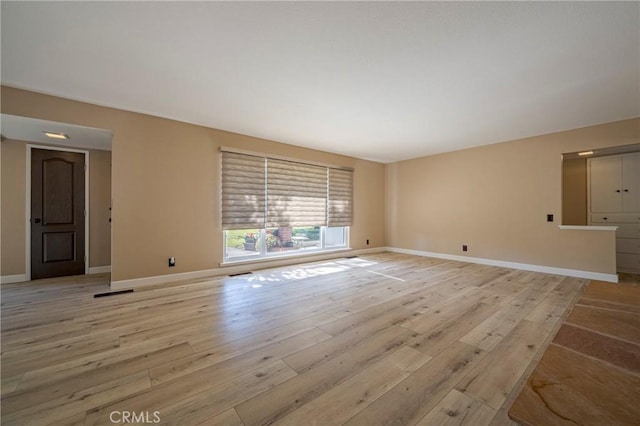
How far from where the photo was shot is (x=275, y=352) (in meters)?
1.91

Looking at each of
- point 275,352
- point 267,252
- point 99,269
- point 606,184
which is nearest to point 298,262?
point 267,252

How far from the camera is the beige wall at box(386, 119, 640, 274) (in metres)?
4.05

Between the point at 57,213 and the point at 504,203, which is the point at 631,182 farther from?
the point at 57,213

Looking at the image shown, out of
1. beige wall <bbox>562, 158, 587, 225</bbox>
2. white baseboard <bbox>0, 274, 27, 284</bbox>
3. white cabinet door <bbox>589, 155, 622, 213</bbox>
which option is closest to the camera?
white baseboard <bbox>0, 274, 27, 284</bbox>

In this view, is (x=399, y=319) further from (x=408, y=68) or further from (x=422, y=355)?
(x=408, y=68)

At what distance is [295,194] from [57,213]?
4055 mm

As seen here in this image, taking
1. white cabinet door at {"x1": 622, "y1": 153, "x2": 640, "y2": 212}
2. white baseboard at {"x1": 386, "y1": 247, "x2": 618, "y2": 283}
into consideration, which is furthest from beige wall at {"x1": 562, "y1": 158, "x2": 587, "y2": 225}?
white baseboard at {"x1": 386, "y1": 247, "x2": 618, "y2": 283}

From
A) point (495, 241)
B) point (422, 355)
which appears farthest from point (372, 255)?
point (422, 355)

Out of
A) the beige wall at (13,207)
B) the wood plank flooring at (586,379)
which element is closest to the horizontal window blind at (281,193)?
the beige wall at (13,207)

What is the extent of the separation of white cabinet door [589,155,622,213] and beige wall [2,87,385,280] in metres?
6.44

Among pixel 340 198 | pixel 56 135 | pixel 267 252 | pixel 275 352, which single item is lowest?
pixel 275 352

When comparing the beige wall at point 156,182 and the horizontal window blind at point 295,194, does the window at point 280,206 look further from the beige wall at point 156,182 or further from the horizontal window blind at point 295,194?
the beige wall at point 156,182

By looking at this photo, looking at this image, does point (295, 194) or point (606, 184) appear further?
point (295, 194)

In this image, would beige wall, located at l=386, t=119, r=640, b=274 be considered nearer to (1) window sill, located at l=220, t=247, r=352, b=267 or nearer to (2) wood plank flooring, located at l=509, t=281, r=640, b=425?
(1) window sill, located at l=220, t=247, r=352, b=267
